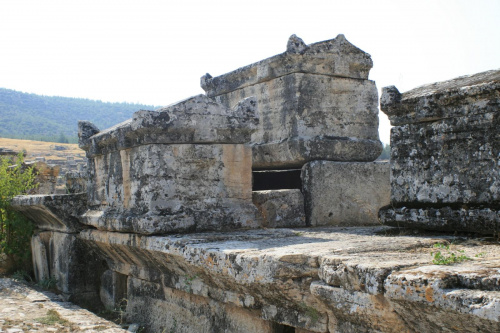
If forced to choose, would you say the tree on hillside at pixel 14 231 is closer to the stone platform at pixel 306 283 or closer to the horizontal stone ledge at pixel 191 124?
the stone platform at pixel 306 283

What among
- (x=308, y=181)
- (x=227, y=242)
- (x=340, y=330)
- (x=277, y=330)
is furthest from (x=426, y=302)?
(x=308, y=181)

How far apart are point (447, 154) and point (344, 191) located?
1854 millimetres

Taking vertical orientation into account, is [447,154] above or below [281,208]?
above

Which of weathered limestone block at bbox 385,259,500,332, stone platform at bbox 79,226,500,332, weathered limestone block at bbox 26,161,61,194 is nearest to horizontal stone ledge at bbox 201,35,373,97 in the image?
stone platform at bbox 79,226,500,332

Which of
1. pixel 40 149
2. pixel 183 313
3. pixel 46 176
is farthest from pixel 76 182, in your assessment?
pixel 40 149

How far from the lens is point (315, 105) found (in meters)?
5.63

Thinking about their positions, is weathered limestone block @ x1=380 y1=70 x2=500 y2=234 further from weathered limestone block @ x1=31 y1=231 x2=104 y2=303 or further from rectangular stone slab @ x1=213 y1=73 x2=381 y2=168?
weathered limestone block @ x1=31 y1=231 x2=104 y2=303

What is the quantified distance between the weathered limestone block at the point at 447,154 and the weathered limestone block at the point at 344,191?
1298 millimetres

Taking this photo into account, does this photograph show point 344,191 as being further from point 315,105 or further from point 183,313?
point 183,313

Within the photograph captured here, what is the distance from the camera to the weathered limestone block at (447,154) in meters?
3.49

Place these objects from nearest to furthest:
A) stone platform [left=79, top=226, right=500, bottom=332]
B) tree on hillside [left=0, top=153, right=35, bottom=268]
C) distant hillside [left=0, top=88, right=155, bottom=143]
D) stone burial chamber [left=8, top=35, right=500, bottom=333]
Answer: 1. stone platform [left=79, top=226, right=500, bottom=332]
2. stone burial chamber [left=8, top=35, right=500, bottom=333]
3. tree on hillside [left=0, top=153, right=35, bottom=268]
4. distant hillside [left=0, top=88, right=155, bottom=143]

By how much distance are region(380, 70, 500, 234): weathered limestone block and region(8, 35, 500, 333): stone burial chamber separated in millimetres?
14

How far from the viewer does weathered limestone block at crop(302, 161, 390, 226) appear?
5367mm

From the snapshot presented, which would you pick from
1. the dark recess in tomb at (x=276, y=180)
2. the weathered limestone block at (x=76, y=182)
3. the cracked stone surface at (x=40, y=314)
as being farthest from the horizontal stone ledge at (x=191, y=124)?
the weathered limestone block at (x=76, y=182)
